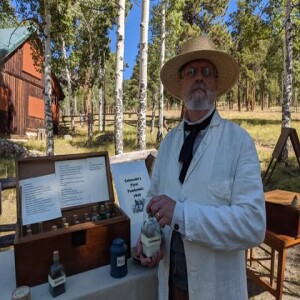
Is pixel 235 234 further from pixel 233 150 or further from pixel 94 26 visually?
pixel 94 26

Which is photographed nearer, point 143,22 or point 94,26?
point 143,22

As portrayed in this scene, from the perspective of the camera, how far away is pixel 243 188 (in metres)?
1.52

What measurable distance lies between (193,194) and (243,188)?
0.29 metres

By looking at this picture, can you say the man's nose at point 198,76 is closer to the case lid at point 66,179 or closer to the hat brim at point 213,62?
the hat brim at point 213,62

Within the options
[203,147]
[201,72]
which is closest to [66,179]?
[203,147]

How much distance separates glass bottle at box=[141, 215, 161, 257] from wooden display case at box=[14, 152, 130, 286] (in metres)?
0.36

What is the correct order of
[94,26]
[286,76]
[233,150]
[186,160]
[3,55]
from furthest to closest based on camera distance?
1. [94,26]
2. [3,55]
3. [286,76]
4. [186,160]
5. [233,150]

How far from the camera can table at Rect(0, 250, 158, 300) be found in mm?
1856

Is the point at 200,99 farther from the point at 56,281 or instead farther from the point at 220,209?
the point at 56,281

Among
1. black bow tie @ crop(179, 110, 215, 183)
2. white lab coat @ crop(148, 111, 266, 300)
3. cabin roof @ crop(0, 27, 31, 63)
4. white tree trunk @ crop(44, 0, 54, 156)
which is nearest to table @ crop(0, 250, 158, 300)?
white lab coat @ crop(148, 111, 266, 300)

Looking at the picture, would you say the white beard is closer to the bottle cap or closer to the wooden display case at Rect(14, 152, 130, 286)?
the wooden display case at Rect(14, 152, 130, 286)

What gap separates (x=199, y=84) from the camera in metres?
1.97

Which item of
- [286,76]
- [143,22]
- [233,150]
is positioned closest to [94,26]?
[143,22]

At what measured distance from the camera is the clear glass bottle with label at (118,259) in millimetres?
1995
